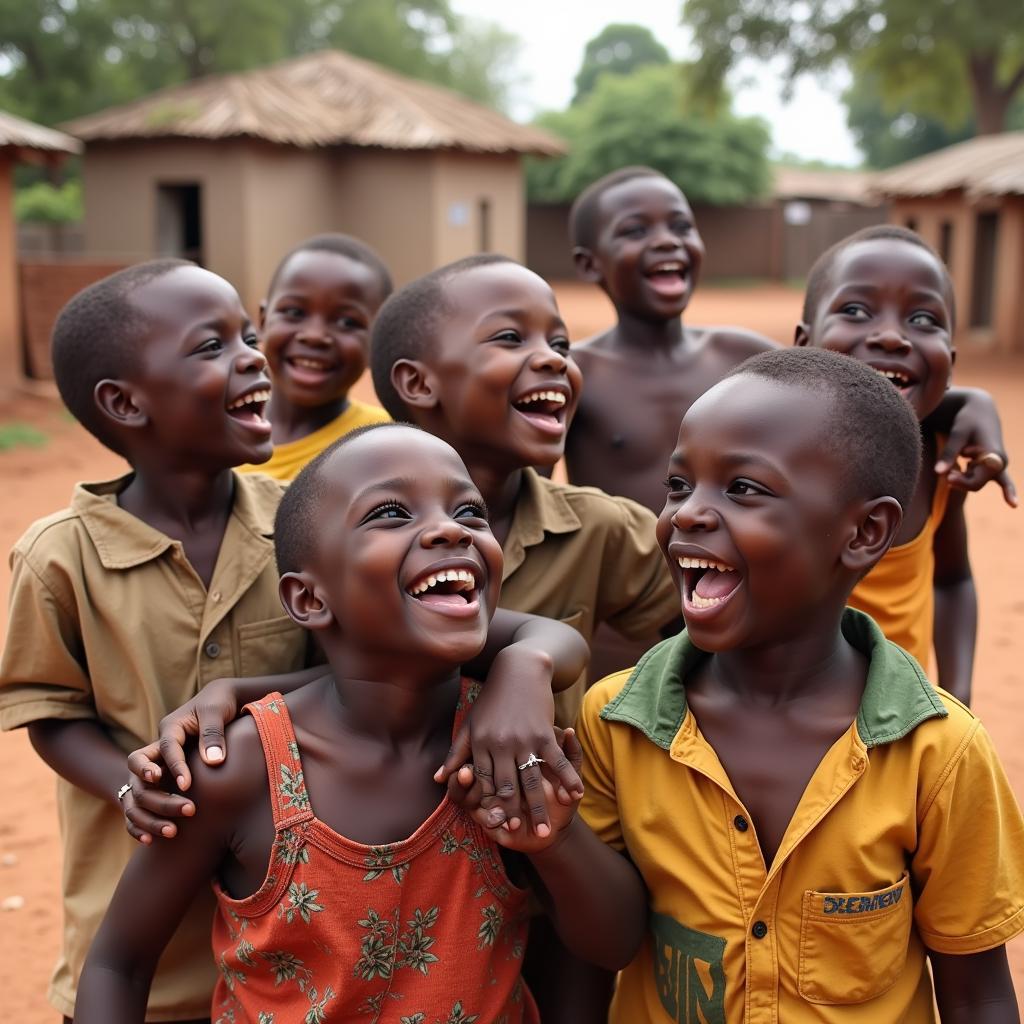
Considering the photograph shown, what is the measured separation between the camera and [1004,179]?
15.3 m

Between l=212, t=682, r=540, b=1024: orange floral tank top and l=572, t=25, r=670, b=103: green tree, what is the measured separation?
273ft

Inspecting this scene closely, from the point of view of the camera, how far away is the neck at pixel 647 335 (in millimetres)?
3512

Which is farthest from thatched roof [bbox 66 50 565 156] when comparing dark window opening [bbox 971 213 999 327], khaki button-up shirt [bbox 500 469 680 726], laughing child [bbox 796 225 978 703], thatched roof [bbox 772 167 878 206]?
→ thatched roof [bbox 772 167 878 206]

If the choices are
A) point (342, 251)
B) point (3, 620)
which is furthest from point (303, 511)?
point (3, 620)

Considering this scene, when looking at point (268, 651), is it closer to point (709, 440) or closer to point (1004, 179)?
point (709, 440)

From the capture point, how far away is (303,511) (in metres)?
1.83

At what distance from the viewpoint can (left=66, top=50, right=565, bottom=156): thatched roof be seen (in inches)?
676

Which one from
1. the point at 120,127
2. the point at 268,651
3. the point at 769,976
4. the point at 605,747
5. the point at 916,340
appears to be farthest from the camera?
the point at 120,127

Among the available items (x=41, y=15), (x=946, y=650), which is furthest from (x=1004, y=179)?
(x=41, y=15)

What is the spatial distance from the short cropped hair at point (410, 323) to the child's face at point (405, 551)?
0.66 meters

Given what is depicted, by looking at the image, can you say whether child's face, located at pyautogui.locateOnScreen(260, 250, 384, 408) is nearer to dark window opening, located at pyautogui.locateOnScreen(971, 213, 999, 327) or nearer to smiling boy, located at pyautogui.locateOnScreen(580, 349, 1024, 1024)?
smiling boy, located at pyautogui.locateOnScreen(580, 349, 1024, 1024)

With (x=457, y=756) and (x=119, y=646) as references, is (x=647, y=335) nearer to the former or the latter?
(x=119, y=646)

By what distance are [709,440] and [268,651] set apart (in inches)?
33.0

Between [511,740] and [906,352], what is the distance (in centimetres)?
133
